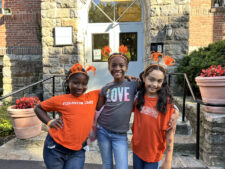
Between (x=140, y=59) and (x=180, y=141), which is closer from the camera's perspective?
(x=180, y=141)

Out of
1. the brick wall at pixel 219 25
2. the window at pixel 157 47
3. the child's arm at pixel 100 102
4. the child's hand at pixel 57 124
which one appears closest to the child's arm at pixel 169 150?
the child's arm at pixel 100 102

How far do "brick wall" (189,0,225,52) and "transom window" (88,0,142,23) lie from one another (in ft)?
5.80

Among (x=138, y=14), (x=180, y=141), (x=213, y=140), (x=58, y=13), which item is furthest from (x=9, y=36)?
(x=213, y=140)

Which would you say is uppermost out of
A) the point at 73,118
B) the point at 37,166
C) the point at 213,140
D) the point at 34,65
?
the point at 34,65

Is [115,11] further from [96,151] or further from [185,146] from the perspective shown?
[185,146]

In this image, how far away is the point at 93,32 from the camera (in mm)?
5508

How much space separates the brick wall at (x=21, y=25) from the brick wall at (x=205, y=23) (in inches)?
196

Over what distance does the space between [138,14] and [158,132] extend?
465 centimetres

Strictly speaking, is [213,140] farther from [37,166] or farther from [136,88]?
[37,166]

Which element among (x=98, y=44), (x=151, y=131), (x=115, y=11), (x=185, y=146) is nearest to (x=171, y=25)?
(x=115, y=11)

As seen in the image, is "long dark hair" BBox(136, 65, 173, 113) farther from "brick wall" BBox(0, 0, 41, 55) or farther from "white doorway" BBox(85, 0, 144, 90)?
"brick wall" BBox(0, 0, 41, 55)

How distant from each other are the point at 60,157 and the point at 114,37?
4.41 m

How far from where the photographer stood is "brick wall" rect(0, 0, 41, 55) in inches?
232

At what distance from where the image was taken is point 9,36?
6031mm
